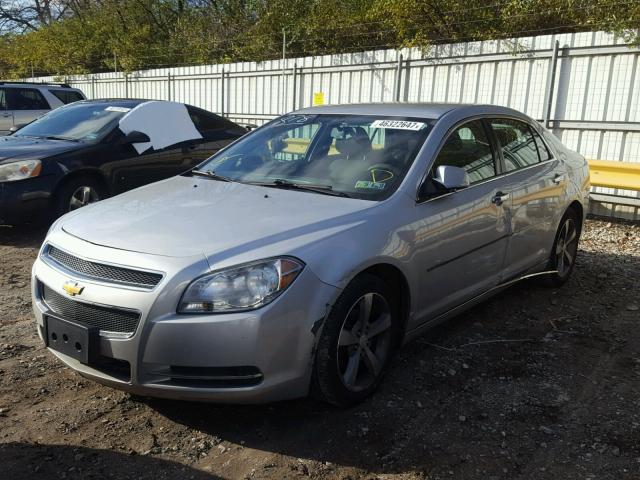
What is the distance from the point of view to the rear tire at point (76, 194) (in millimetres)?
6500

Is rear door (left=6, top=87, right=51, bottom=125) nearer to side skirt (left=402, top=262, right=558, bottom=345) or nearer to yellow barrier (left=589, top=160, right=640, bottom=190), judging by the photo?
yellow barrier (left=589, top=160, right=640, bottom=190)

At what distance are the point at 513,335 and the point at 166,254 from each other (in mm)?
2742

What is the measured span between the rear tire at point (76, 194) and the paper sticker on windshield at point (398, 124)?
407cm

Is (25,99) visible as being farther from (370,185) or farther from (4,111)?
(370,185)

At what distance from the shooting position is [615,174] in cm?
780

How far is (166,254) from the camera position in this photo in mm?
2758

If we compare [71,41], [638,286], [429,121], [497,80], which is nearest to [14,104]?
[497,80]

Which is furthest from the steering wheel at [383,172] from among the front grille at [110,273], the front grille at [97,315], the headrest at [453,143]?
the front grille at [97,315]

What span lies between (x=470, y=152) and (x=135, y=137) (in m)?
4.52

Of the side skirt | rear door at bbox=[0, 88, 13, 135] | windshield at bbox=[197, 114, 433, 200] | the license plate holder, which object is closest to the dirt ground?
the side skirt

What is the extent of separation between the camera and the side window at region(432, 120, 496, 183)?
388 centimetres

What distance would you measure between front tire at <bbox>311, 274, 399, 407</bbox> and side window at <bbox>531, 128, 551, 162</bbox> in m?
2.39

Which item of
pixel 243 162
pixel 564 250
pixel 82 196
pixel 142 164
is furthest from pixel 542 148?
pixel 82 196

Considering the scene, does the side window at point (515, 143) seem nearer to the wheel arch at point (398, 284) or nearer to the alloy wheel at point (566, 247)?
the alloy wheel at point (566, 247)
